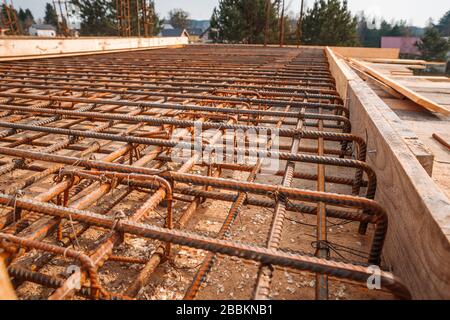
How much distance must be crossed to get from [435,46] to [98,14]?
47.4 m

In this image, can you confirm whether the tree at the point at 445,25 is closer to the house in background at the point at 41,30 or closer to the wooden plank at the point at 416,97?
the wooden plank at the point at 416,97

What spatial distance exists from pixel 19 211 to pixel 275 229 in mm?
1540

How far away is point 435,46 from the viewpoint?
4425 centimetres

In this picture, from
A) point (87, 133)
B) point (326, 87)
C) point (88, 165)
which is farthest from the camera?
point (326, 87)

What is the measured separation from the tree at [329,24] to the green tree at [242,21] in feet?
14.5

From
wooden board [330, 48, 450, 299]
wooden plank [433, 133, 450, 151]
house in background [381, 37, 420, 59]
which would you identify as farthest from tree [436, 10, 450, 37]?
wooden board [330, 48, 450, 299]

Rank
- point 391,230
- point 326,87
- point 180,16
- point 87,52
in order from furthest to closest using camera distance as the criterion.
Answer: point 180,16
point 87,52
point 326,87
point 391,230

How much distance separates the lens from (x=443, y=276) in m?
1.29

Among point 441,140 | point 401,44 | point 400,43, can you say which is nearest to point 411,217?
point 441,140

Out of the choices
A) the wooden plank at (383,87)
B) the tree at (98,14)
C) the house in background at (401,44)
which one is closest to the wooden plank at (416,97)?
the wooden plank at (383,87)

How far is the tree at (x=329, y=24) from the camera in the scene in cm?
3600

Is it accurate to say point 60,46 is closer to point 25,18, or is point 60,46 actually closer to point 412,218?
point 412,218
